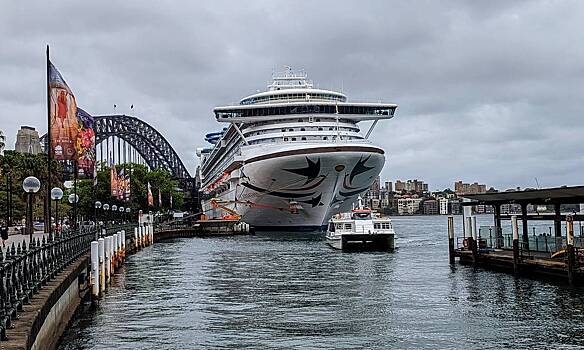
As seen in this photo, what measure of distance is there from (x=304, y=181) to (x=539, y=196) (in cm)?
5049

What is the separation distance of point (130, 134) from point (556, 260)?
16246 cm

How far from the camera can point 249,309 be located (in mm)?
30016

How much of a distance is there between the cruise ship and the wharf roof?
3837 cm

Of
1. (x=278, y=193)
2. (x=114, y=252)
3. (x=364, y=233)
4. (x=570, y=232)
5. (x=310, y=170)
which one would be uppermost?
(x=310, y=170)

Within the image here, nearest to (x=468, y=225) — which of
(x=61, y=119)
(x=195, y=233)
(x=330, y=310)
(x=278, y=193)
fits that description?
(x=330, y=310)

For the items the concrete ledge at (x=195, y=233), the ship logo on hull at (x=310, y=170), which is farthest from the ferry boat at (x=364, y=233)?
the concrete ledge at (x=195, y=233)

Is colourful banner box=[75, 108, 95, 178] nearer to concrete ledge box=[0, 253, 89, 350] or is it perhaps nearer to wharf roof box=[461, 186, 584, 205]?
concrete ledge box=[0, 253, 89, 350]

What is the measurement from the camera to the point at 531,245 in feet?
146

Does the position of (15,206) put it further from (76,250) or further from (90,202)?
(76,250)

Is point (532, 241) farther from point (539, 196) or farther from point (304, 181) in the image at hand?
point (304, 181)

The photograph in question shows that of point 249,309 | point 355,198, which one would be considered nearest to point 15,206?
point 355,198

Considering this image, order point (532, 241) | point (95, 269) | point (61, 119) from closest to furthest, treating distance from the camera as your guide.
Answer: point (61, 119)
point (95, 269)
point (532, 241)

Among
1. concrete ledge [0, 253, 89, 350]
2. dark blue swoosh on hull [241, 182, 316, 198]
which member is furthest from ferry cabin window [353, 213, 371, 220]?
concrete ledge [0, 253, 89, 350]

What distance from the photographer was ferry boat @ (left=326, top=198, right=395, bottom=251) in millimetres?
65688
